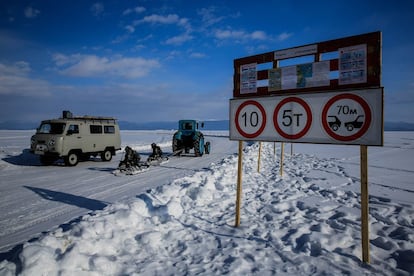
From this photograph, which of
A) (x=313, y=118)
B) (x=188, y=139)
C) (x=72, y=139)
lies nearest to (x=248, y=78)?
(x=313, y=118)

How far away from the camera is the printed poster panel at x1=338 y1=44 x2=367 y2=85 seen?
283 cm

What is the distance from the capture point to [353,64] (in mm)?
2898

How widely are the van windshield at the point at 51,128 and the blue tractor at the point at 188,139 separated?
6.41 m

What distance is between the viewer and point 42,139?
36.5ft

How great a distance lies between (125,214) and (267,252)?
2365 mm

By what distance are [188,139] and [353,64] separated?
1420 centimetres

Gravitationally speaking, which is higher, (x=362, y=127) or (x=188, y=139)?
(x=362, y=127)

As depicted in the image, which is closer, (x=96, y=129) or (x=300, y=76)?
(x=300, y=76)

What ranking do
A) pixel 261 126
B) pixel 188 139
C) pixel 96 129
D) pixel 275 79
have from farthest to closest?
pixel 188 139 < pixel 96 129 < pixel 261 126 < pixel 275 79

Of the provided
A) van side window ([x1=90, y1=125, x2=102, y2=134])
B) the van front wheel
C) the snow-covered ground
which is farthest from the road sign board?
the van front wheel

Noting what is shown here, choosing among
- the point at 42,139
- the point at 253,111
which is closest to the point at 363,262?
the point at 253,111

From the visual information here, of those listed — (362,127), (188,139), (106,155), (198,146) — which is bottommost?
(106,155)

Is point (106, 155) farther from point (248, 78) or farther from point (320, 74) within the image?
point (320, 74)

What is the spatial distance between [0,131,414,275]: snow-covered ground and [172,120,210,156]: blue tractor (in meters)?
8.38
